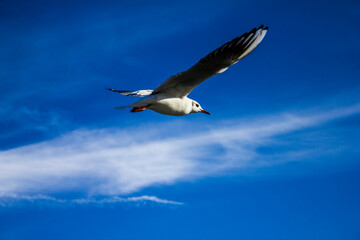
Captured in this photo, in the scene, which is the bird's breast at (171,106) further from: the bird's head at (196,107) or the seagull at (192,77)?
the bird's head at (196,107)

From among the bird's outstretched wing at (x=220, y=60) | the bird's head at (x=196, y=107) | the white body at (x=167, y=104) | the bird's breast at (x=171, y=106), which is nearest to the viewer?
the bird's outstretched wing at (x=220, y=60)

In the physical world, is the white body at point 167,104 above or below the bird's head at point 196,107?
below

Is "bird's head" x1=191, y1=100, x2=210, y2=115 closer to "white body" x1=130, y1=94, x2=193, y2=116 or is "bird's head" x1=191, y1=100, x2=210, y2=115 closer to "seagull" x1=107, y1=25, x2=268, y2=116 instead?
"seagull" x1=107, y1=25, x2=268, y2=116

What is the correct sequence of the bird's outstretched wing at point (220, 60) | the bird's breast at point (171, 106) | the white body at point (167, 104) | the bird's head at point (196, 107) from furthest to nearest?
the bird's head at point (196, 107), the bird's breast at point (171, 106), the white body at point (167, 104), the bird's outstretched wing at point (220, 60)

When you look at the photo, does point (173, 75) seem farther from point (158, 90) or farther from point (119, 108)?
point (119, 108)

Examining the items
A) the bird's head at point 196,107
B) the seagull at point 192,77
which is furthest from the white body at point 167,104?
the bird's head at point 196,107

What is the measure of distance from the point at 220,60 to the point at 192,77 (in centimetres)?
84

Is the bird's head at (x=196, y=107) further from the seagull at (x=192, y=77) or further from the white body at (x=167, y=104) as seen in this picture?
the white body at (x=167, y=104)

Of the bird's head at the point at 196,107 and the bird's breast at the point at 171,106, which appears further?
the bird's head at the point at 196,107

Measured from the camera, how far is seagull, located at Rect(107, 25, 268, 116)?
762 centimetres

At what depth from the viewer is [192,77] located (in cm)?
819

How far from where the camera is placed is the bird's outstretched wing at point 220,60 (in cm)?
758

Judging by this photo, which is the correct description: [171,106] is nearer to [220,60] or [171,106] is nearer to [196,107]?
[196,107]

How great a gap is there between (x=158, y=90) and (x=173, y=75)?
0.73 m
